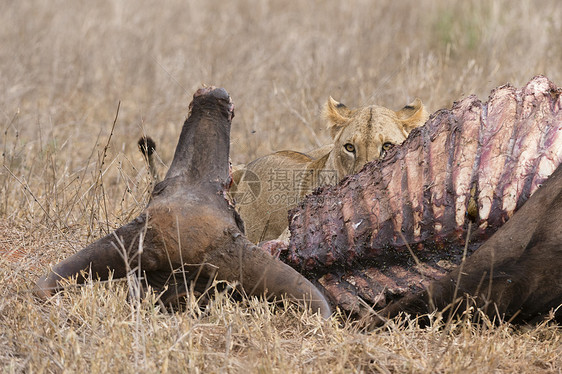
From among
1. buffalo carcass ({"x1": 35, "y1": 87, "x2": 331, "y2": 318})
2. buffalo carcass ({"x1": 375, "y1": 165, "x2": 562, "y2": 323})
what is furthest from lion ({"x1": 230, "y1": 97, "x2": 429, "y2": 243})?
buffalo carcass ({"x1": 375, "y1": 165, "x2": 562, "y2": 323})

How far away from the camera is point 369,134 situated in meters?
4.34

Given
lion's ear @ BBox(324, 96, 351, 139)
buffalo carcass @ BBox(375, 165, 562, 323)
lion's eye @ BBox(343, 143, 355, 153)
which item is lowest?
buffalo carcass @ BBox(375, 165, 562, 323)

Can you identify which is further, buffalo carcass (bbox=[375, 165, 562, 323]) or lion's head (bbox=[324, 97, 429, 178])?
lion's head (bbox=[324, 97, 429, 178])

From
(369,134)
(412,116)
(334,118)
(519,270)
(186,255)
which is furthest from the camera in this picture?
(334,118)

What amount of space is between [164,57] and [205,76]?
Answer: 70.6 inches

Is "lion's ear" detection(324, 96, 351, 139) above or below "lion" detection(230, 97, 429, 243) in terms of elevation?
→ above

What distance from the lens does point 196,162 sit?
295 cm

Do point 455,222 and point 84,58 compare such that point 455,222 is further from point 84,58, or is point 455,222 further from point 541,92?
point 84,58

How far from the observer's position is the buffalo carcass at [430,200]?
273 cm

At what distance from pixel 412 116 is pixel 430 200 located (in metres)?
1.81

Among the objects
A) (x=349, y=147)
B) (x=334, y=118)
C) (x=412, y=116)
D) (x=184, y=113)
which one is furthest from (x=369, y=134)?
(x=184, y=113)

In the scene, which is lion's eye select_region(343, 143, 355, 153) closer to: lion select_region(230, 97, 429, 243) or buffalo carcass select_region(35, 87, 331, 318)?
lion select_region(230, 97, 429, 243)

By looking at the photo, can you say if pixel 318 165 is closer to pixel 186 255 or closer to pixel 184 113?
pixel 186 255

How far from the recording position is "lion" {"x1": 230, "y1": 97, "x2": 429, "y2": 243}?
14.2 feet
